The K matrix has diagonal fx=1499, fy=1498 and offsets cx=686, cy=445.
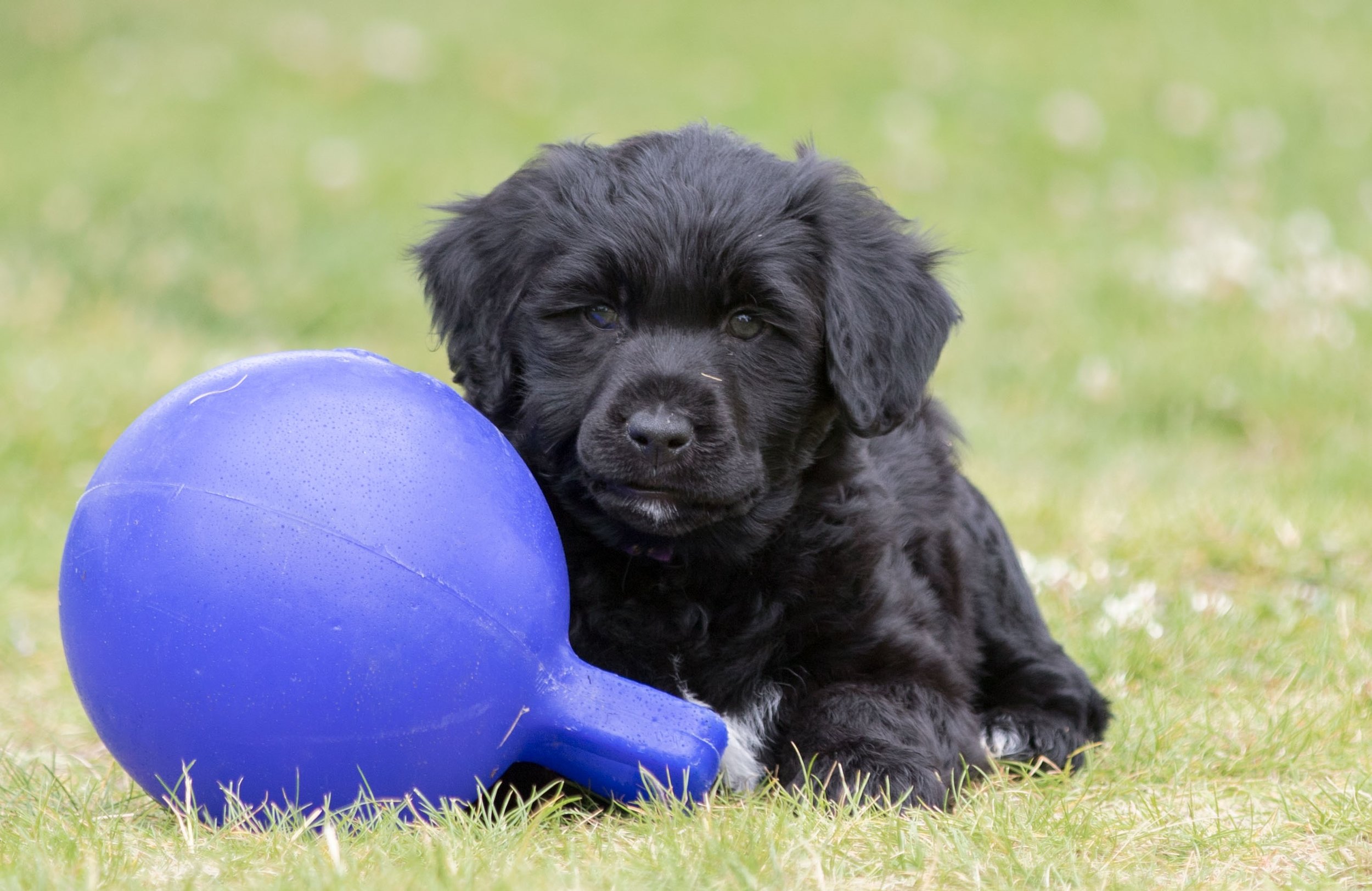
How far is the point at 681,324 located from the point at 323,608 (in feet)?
3.02

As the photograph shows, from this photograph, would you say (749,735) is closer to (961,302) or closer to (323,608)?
(323,608)

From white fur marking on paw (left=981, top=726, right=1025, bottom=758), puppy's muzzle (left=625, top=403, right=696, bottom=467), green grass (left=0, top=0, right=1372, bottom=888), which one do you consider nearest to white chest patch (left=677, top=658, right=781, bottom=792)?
green grass (left=0, top=0, right=1372, bottom=888)

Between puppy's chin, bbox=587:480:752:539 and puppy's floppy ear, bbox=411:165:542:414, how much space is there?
0.38 m

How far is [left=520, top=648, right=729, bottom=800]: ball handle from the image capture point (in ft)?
8.33

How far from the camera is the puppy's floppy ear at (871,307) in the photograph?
9.81ft

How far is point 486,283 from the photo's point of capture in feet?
10.0

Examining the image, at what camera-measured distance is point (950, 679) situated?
3066 millimetres

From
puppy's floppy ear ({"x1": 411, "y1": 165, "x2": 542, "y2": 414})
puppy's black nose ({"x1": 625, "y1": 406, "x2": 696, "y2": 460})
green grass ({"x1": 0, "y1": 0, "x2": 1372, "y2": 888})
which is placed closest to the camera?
green grass ({"x1": 0, "y1": 0, "x2": 1372, "y2": 888})

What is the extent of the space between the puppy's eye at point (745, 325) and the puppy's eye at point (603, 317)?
0.21 metres

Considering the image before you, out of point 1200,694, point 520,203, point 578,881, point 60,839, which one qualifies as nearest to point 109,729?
point 60,839

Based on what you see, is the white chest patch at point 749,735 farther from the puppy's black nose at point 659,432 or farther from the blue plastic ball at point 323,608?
the puppy's black nose at point 659,432

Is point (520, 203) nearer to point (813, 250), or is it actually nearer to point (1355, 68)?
point (813, 250)

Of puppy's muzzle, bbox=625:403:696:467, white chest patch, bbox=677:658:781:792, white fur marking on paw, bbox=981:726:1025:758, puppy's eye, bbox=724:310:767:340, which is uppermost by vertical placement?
puppy's eye, bbox=724:310:767:340

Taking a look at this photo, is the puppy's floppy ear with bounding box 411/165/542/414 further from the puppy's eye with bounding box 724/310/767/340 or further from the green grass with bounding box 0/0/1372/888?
the green grass with bounding box 0/0/1372/888
